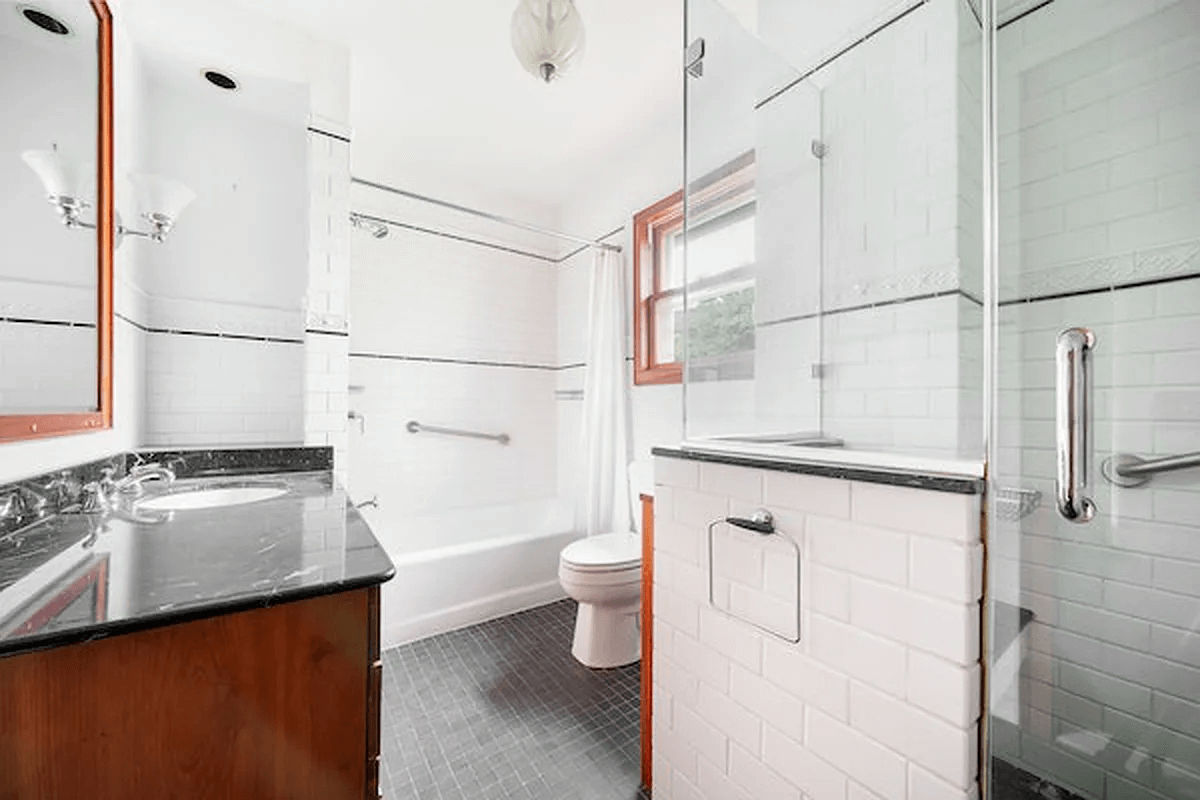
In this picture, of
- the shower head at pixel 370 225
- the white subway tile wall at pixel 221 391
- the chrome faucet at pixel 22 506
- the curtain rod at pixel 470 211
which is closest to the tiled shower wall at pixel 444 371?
the shower head at pixel 370 225

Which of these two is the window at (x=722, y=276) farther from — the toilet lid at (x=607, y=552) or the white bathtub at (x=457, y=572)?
the white bathtub at (x=457, y=572)

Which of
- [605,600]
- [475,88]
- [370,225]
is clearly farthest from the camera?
[370,225]

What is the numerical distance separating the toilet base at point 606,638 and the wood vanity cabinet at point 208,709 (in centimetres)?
129

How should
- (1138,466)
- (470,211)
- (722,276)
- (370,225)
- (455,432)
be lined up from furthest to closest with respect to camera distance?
1. (455,432)
2. (370,225)
3. (470,211)
4. (722,276)
5. (1138,466)

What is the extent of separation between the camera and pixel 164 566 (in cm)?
78

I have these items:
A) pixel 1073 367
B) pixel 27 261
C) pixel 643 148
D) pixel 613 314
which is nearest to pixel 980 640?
pixel 1073 367

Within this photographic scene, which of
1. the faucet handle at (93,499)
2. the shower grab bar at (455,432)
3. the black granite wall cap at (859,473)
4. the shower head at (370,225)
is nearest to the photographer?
the black granite wall cap at (859,473)

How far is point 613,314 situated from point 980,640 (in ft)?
7.34

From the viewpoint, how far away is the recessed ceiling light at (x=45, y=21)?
103cm

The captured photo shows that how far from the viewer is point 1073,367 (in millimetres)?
773

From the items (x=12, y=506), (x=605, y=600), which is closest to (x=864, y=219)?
(x=605, y=600)

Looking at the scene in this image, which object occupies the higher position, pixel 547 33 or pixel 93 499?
pixel 547 33

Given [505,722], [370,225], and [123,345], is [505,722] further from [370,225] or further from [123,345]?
[370,225]

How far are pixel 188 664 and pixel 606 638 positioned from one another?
1.60 m
